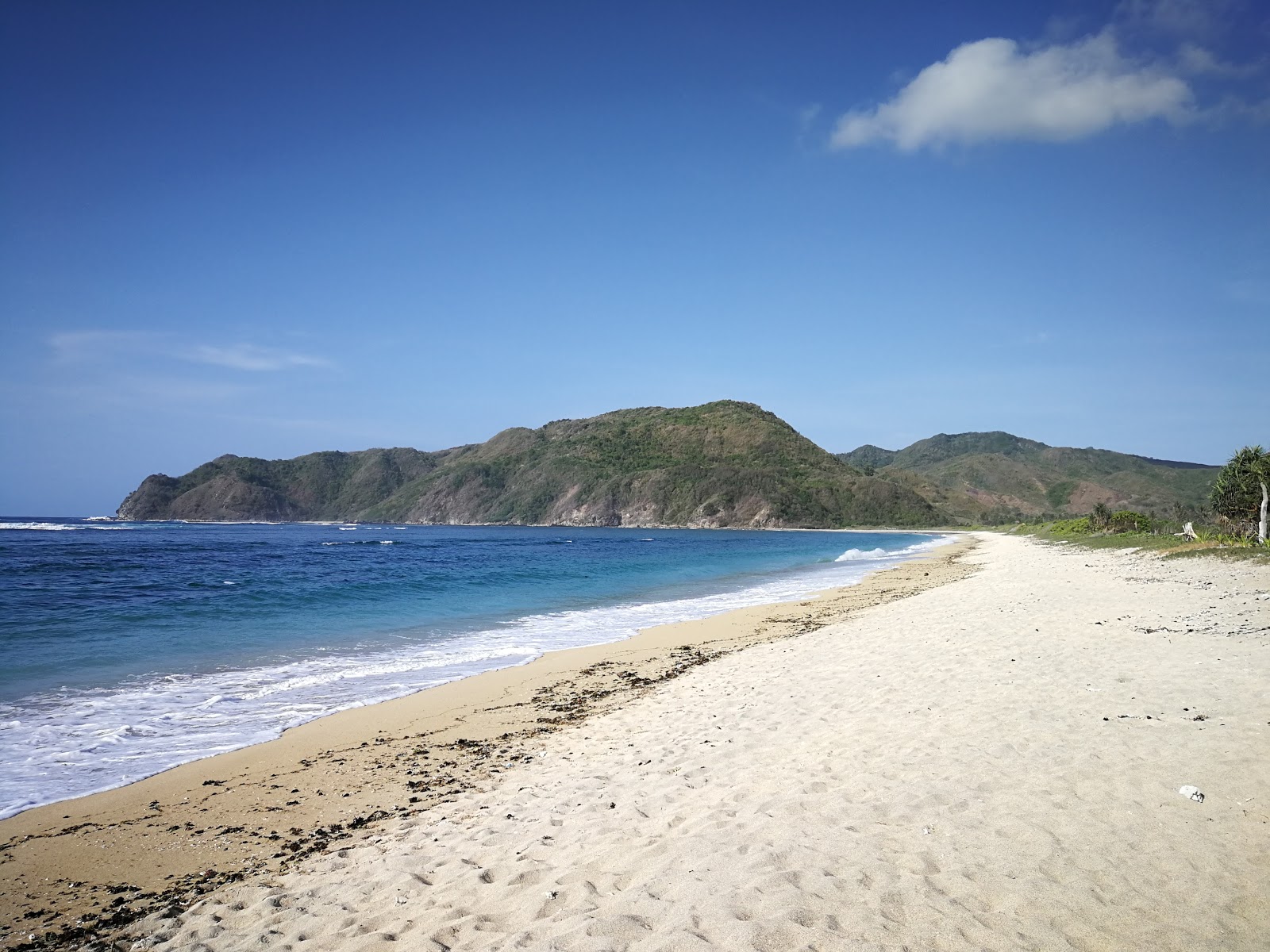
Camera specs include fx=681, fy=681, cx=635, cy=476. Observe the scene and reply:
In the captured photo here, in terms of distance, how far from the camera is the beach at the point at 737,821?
12.5 feet

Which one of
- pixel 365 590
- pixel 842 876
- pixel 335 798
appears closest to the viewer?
pixel 842 876

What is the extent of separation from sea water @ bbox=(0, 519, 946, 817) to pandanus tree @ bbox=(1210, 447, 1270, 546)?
1812cm

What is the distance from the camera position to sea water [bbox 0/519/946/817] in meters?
8.62

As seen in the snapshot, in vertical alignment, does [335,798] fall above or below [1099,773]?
below

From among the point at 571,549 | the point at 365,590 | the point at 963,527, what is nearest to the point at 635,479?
the point at 963,527

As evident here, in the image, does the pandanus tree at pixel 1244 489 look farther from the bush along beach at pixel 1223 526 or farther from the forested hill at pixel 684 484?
the forested hill at pixel 684 484

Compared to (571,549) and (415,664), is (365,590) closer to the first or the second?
(415,664)

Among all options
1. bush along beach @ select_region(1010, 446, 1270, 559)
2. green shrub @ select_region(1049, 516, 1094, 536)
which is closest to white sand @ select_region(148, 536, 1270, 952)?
bush along beach @ select_region(1010, 446, 1270, 559)

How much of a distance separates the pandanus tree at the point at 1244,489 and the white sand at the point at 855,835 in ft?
99.5

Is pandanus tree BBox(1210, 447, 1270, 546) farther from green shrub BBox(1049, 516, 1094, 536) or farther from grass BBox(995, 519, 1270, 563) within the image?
green shrub BBox(1049, 516, 1094, 536)

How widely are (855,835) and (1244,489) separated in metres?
41.1

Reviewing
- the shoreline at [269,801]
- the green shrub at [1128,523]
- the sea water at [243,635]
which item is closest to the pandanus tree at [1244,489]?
the green shrub at [1128,523]

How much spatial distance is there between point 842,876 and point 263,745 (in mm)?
7231

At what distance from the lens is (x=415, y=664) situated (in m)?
13.5
